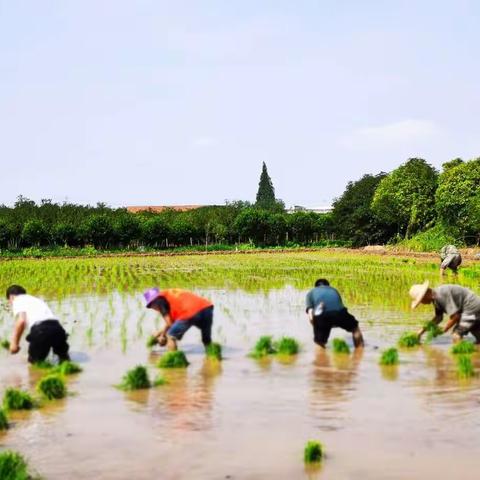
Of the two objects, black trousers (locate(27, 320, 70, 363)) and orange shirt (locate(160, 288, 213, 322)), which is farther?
orange shirt (locate(160, 288, 213, 322))

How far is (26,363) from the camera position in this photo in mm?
8867

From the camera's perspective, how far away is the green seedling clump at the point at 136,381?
7270 mm

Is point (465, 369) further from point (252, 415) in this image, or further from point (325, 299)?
point (252, 415)

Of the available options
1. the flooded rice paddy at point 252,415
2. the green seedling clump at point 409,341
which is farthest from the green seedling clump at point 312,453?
the green seedling clump at point 409,341

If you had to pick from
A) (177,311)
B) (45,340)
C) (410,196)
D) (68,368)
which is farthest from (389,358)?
(410,196)

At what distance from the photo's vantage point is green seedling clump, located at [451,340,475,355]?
29.5ft

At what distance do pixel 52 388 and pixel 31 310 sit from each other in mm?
1688

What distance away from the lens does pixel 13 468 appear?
4625 millimetres

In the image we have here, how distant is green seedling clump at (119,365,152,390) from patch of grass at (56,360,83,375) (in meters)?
1.02

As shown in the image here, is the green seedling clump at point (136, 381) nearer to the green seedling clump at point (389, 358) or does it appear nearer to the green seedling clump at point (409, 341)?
the green seedling clump at point (389, 358)

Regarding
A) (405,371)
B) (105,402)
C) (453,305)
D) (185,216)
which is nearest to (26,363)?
(105,402)

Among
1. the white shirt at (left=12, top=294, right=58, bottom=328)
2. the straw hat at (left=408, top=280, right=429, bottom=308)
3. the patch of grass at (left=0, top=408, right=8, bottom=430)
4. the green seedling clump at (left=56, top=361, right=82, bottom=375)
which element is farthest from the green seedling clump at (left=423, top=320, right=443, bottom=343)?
the patch of grass at (left=0, top=408, right=8, bottom=430)

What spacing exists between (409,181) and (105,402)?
43.8 m

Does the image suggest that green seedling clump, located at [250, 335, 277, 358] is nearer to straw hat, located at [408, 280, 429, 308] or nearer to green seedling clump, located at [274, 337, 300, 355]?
green seedling clump, located at [274, 337, 300, 355]
